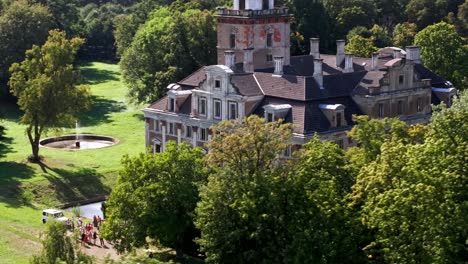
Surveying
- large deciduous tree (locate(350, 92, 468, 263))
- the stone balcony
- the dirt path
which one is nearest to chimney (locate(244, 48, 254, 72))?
the stone balcony

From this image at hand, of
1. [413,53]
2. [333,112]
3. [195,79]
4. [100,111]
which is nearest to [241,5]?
[195,79]

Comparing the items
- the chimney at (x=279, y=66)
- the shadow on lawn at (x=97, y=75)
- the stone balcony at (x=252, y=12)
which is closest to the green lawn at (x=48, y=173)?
the stone balcony at (x=252, y=12)

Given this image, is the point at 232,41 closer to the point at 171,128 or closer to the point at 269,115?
the point at 171,128

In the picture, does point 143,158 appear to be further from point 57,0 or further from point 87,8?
point 87,8

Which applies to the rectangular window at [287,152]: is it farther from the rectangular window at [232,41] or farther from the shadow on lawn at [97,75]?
the shadow on lawn at [97,75]

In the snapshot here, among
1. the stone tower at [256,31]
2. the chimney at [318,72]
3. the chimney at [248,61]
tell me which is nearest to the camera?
the chimney at [318,72]

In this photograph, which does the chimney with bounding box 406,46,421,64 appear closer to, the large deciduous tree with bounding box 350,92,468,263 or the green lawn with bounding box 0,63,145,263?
the green lawn with bounding box 0,63,145,263
